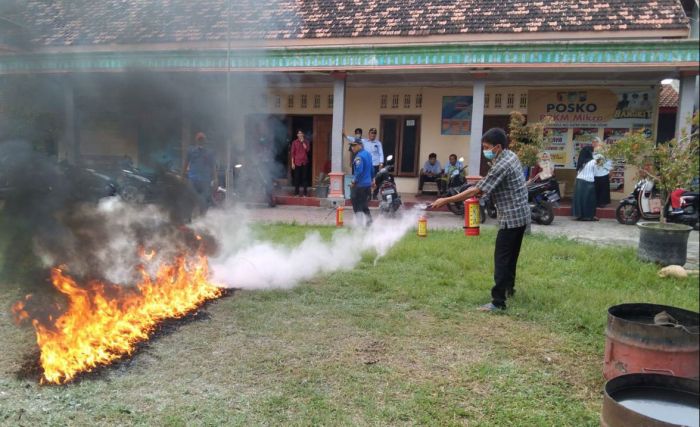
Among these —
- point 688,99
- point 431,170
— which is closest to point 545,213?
point 431,170

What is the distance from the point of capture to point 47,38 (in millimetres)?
3912

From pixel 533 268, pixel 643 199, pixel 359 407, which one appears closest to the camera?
pixel 359 407

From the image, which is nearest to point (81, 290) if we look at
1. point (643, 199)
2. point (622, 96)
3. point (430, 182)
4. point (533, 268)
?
point (533, 268)

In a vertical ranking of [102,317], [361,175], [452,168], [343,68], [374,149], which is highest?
[343,68]

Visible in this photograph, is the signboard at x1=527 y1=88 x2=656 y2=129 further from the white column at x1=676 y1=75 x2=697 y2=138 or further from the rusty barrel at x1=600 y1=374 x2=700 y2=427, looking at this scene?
the rusty barrel at x1=600 y1=374 x2=700 y2=427

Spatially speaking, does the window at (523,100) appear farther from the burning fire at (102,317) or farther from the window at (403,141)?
the burning fire at (102,317)

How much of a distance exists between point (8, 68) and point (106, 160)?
1.10 metres

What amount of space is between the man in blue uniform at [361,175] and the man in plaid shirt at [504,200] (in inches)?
143

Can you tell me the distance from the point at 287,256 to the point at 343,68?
619 centimetres

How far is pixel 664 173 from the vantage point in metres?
4.02

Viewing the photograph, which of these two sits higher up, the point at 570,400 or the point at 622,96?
the point at 622,96

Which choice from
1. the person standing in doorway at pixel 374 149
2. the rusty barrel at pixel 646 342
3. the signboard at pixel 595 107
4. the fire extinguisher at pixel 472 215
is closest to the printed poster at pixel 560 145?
the signboard at pixel 595 107

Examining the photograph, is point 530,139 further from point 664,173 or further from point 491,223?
point 664,173

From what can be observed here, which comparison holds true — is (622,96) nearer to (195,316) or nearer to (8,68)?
(195,316)
